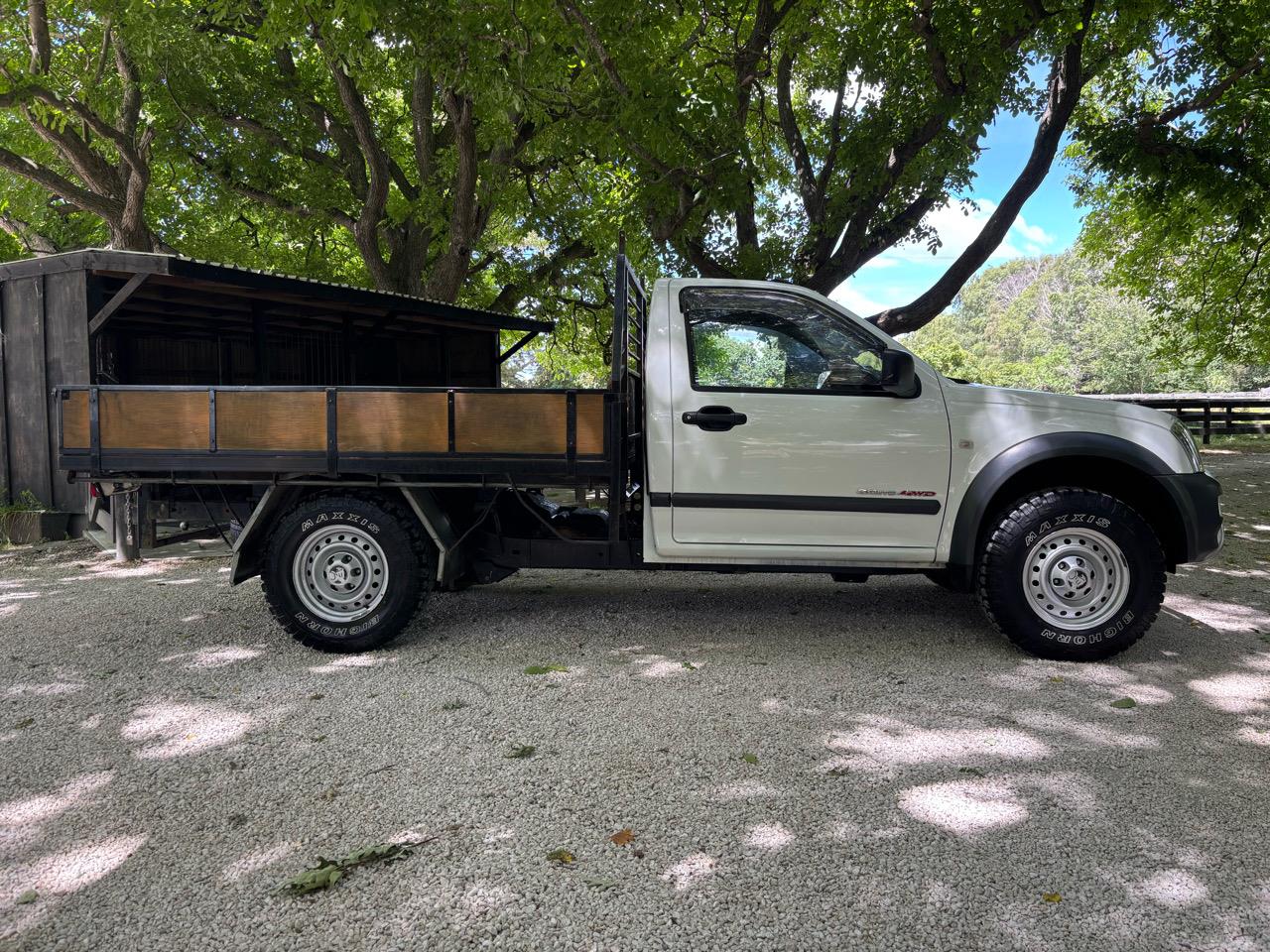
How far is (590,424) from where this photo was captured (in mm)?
4477

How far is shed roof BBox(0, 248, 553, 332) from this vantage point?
16.7 feet

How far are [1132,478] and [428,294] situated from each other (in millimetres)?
8862

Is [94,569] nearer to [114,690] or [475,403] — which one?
[114,690]

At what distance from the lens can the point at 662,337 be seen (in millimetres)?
4648

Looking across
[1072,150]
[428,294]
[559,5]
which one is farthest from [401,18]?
[1072,150]

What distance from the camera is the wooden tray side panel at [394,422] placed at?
4527mm

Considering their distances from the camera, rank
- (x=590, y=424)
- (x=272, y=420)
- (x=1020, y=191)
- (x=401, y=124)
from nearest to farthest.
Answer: (x=590, y=424)
(x=272, y=420)
(x=1020, y=191)
(x=401, y=124)

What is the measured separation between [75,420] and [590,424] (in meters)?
2.89

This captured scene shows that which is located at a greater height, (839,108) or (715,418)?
(839,108)

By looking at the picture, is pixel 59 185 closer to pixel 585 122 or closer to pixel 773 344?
pixel 585 122

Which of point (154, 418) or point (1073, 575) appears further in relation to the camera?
point (154, 418)

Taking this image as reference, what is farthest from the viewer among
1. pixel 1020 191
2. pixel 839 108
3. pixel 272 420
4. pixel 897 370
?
pixel 839 108


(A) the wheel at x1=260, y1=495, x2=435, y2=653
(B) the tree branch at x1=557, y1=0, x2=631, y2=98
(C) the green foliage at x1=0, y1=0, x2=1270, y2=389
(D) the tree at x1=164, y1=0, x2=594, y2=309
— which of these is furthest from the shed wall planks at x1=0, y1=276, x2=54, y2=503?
(B) the tree branch at x1=557, y1=0, x2=631, y2=98

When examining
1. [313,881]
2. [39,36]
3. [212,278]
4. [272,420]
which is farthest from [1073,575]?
[39,36]
